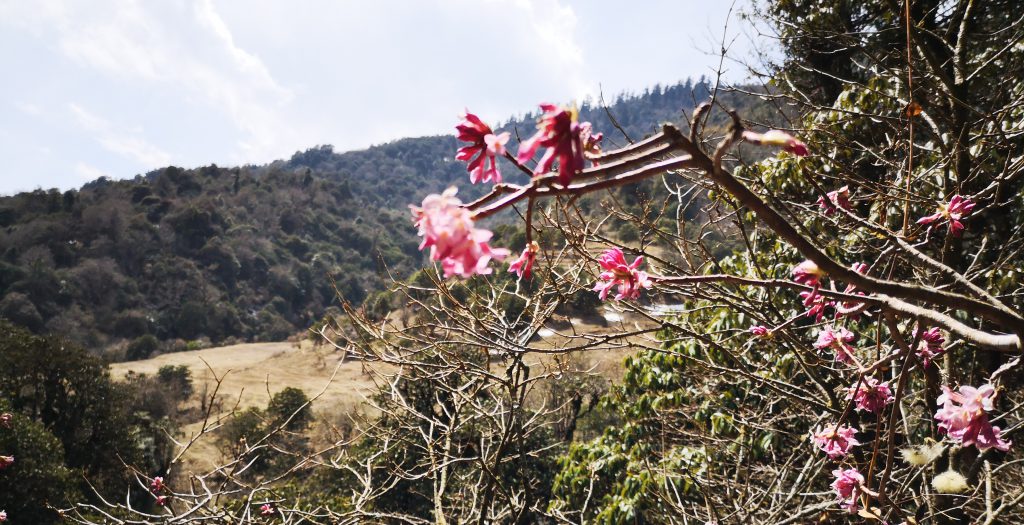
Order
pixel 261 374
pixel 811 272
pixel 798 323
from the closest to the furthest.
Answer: pixel 811 272 < pixel 798 323 < pixel 261 374

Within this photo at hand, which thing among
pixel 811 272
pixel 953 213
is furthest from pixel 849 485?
pixel 811 272

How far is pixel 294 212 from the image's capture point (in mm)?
54844

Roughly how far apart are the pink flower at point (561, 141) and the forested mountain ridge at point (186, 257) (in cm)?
2482

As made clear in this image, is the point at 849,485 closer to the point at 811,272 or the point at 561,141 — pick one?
the point at 811,272

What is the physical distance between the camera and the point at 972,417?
3.36 ft

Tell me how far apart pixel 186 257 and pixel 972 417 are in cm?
4828

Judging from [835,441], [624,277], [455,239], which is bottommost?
[835,441]

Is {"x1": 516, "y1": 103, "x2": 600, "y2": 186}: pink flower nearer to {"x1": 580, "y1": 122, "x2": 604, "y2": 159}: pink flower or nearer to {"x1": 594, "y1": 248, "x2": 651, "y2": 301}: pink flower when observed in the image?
{"x1": 580, "y1": 122, "x2": 604, "y2": 159}: pink flower

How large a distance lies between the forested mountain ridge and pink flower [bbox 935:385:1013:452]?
80.6ft

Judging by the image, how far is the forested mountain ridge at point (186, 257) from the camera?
3222 cm

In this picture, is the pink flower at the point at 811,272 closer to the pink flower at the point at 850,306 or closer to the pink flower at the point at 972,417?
the pink flower at the point at 850,306

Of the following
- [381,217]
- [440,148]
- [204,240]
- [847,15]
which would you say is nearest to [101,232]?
[204,240]

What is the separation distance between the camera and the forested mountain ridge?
106 ft

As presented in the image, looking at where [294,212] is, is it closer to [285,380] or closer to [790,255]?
[285,380]
